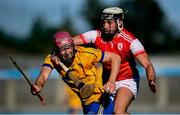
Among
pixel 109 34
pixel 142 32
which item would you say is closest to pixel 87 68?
pixel 109 34

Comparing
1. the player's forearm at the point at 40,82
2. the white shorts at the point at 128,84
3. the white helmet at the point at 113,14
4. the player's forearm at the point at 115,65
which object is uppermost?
the white helmet at the point at 113,14

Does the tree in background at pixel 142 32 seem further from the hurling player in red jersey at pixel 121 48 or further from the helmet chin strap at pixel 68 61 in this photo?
the helmet chin strap at pixel 68 61

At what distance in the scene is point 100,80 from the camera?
33.4ft

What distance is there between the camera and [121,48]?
10789mm

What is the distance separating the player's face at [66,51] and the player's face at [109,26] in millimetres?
1044

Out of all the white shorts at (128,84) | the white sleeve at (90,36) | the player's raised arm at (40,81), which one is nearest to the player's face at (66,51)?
the player's raised arm at (40,81)

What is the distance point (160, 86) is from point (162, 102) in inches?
25.6

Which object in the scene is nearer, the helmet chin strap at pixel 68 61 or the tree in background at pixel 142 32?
the helmet chin strap at pixel 68 61

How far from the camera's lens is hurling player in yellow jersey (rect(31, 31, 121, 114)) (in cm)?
986

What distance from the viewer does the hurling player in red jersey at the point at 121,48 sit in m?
10.6

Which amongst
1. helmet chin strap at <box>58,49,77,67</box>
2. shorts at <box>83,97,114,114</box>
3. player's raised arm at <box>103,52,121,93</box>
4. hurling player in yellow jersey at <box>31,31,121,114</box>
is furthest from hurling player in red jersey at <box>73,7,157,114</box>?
helmet chin strap at <box>58,49,77,67</box>

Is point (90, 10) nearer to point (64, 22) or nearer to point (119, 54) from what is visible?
point (64, 22)

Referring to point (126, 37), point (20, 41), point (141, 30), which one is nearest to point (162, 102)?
point (126, 37)

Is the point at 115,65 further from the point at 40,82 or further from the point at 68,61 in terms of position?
the point at 40,82
